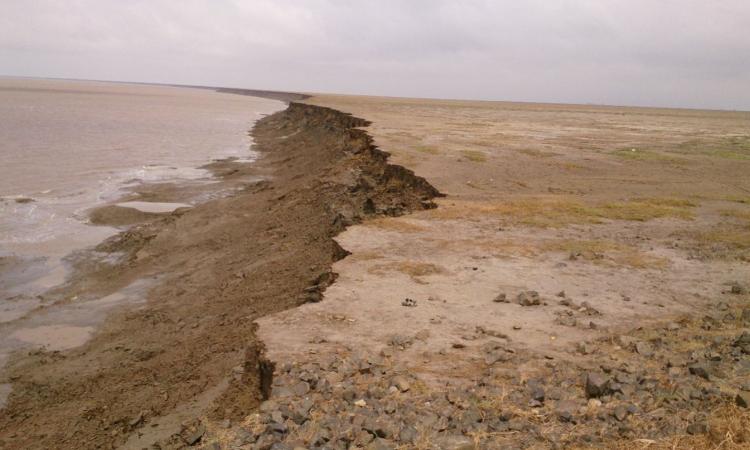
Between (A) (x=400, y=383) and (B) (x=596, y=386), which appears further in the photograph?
(A) (x=400, y=383)

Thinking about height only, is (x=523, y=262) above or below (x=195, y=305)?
above

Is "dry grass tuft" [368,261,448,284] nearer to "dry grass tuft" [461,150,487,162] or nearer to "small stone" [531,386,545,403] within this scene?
"small stone" [531,386,545,403]

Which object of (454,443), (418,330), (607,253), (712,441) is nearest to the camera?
(712,441)

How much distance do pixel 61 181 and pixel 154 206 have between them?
5898 mm

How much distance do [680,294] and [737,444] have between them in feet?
14.3

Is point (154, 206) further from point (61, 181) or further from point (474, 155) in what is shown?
point (474, 155)

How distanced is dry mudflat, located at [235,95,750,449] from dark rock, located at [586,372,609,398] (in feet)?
0.09

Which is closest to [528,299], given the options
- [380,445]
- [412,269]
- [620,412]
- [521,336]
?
[521,336]

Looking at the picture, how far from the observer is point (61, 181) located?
21.3 metres

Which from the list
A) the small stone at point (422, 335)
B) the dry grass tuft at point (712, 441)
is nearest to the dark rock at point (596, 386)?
the dry grass tuft at point (712, 441)

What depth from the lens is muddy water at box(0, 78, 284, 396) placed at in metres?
9.66

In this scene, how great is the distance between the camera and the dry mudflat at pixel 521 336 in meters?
4.56

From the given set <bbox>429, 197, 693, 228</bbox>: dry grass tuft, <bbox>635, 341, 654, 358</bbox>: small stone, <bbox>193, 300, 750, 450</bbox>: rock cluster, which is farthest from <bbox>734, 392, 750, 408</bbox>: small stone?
<bbox>429, 197, 693, 228</bbox>: dry grass tuft

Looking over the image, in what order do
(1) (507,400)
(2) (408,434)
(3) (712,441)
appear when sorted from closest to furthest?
1. (3) (712,441)
2. (2) (408,434)
3. (1) (507,400)
